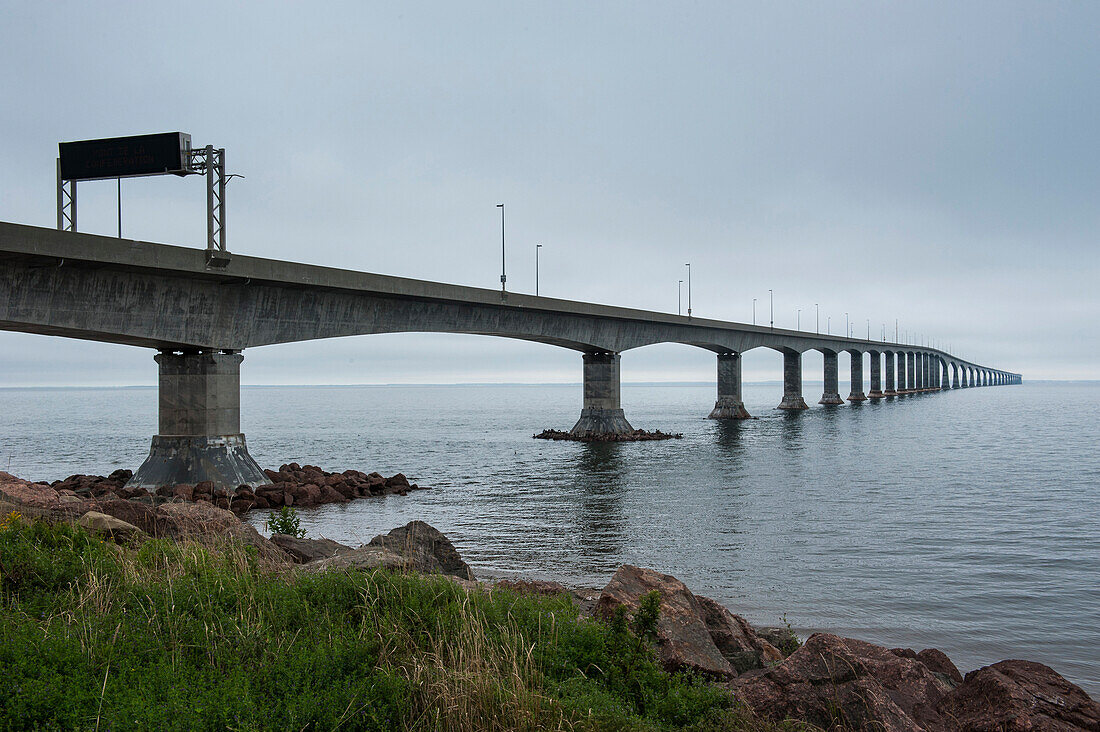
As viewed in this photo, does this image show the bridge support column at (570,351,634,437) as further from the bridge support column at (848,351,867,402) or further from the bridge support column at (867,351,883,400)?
the bridge support column at (867,351,883,400)

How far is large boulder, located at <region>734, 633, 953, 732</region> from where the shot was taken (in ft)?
20.8

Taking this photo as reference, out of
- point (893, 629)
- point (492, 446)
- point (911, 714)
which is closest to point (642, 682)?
point (911, 714)

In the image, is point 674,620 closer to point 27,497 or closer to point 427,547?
point 427,547

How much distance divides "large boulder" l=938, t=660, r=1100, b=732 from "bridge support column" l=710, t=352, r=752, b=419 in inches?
2821

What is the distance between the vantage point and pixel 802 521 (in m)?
21.9

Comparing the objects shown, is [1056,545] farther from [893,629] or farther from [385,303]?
[385,303]

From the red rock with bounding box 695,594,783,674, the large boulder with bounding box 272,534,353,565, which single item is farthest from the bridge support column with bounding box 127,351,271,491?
the red rock with bounding box 695,594,783,674

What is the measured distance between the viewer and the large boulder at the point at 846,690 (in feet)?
20.8

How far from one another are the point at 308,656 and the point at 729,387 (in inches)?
2951

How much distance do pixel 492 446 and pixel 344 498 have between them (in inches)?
894

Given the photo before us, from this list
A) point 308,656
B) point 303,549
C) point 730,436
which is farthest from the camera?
point 730,436

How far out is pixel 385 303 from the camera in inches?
1339

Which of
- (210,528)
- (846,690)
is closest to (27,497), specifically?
(210,528)

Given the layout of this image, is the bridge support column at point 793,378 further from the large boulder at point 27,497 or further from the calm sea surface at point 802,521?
the large boulder at point 27,497
